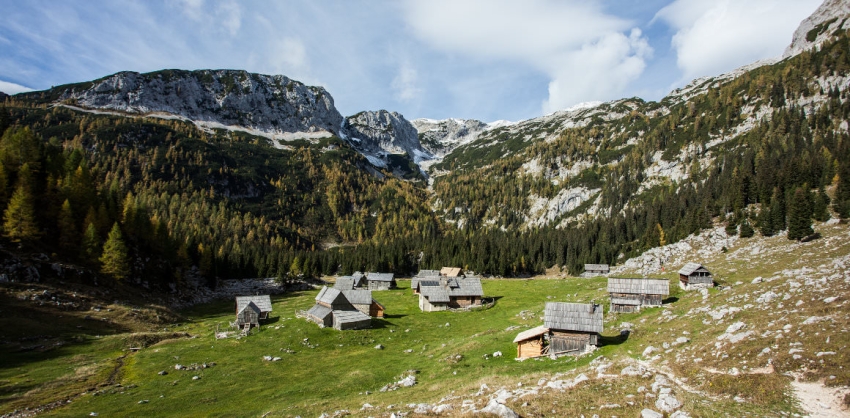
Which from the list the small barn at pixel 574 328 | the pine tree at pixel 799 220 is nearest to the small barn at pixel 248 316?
the small barn at pixel 574 328

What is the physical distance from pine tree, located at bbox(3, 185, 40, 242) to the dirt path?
303ft

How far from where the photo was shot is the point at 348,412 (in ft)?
75.0

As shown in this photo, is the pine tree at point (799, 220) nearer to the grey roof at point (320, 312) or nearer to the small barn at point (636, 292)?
the small barn at point (636, 292)

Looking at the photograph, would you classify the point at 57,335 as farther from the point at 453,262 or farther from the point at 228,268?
the point at 453,262

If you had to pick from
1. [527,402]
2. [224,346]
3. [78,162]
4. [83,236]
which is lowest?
[224,346]

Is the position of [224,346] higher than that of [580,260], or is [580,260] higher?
[580,260]

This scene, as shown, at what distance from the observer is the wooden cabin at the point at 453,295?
238 ft

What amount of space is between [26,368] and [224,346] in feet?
55.8

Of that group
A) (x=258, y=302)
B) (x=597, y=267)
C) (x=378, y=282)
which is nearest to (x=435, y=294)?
(x=258, y=302)

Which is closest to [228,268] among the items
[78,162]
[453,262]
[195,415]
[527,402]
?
[78,162]

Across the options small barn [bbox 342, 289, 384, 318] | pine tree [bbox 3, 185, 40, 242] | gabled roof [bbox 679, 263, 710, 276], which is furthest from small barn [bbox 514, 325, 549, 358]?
pine tree [bbox 3, 185, 40, 242]

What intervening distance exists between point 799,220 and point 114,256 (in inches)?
4732

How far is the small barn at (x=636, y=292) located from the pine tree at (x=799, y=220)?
110ft

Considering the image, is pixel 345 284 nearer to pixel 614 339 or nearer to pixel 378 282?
pixel 378 282
